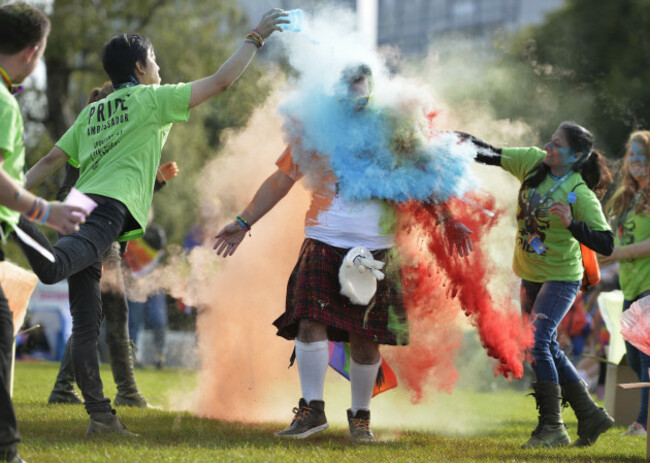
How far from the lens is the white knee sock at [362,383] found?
15.8 feet

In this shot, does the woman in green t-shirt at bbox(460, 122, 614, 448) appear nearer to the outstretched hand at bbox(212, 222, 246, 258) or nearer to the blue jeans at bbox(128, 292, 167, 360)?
the outstretched hand at bbox(212, 222, 246, 258)

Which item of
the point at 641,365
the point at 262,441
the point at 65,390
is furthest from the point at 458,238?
the point at 65,390

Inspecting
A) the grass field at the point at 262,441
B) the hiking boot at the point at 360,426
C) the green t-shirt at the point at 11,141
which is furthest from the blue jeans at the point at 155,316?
the green t-shirt at the point at 11,141

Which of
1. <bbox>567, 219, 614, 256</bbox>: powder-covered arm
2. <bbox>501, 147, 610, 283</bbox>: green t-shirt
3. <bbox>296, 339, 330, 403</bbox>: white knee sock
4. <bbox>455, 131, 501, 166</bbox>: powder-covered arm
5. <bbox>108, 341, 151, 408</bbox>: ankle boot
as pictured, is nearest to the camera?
<bbox>296, 339, 330, 403</bbox>: white knee sock

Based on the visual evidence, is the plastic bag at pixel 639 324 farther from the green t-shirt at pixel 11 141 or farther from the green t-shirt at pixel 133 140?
the green t-shirt at pixel 11 141

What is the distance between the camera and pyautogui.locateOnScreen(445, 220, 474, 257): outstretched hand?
191 inches

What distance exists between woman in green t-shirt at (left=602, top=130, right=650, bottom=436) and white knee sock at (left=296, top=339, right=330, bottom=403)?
8.20 feet

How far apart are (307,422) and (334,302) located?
2.11 feet

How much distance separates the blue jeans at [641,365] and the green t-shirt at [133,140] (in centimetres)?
363

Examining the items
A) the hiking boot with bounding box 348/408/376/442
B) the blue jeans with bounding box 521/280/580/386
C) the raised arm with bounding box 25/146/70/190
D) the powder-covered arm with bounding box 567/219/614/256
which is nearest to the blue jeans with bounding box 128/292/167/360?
the raised arm with bounding box 25/146/70/190

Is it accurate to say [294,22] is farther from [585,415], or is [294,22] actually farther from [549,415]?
[585,415]

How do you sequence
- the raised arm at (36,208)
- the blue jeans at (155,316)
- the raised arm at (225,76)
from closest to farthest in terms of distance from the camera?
the raised arm at (36,208)
the raised arm at (225,76)
the blue jeans at (155,316)

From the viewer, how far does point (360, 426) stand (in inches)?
189

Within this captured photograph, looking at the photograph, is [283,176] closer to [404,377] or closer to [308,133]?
[308,133]
